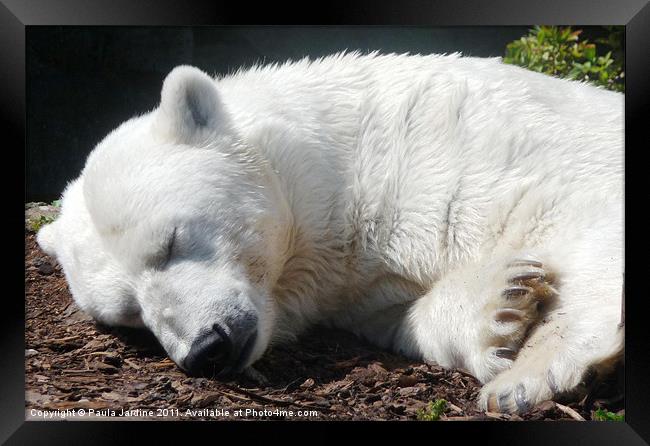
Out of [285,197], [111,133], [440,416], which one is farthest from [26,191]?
[440,416]

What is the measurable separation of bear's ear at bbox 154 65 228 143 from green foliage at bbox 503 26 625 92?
4.22ft

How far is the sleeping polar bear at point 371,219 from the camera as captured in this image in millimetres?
2855

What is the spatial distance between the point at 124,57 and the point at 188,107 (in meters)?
0.36

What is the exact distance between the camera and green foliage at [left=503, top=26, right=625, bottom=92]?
3307mm

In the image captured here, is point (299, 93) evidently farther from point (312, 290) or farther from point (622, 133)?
point (622, 133)

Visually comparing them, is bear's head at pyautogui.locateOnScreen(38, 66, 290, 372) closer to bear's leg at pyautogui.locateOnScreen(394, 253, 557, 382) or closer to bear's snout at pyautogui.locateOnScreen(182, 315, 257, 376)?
bear's snout at pyautogui.locateOnScreen(182, 315, 257, 376)

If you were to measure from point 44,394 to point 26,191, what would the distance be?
Answer: 725mm

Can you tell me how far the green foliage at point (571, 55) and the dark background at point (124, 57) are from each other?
0.12 metres

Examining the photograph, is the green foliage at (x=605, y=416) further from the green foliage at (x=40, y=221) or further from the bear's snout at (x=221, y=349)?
the green foliage at (x=40, y=221)

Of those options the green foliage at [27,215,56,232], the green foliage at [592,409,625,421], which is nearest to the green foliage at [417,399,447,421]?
the green foliage at [592,409,625,421]

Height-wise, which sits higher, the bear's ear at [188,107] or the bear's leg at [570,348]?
the bear's ear at [188,107]

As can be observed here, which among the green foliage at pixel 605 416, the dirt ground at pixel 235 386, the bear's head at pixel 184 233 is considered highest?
the bear's head at pixel 184 233

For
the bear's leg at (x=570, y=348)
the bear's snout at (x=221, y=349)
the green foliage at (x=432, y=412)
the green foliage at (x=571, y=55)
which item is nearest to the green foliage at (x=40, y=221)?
the bear's snout at (x=221, y=349)

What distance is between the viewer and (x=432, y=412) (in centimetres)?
283
